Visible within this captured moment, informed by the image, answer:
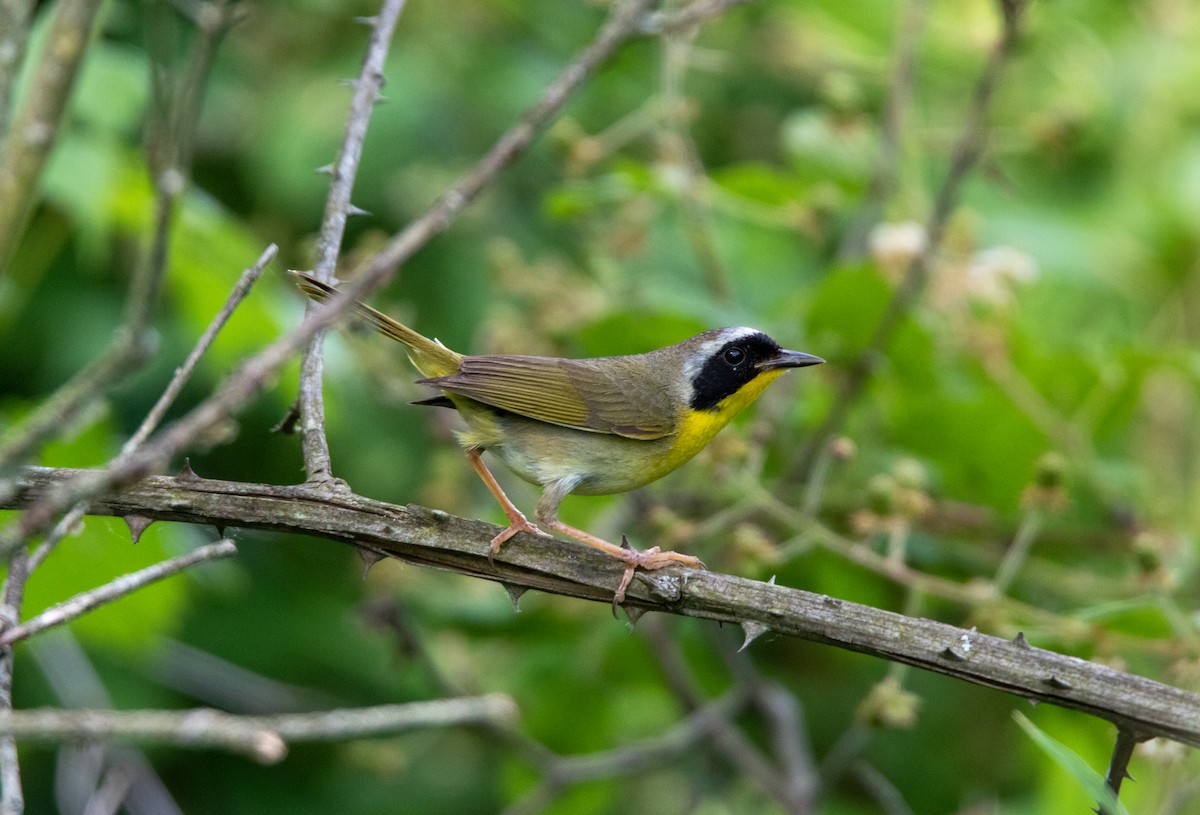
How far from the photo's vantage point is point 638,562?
2.50m

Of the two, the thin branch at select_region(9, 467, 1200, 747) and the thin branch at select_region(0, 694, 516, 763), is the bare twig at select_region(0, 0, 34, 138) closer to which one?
the thin branch at select_region(9, 467, 1200, 747)

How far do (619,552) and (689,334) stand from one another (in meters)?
1.54

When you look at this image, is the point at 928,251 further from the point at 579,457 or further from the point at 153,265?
the point at 153,265

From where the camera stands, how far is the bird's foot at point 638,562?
7.91 ft

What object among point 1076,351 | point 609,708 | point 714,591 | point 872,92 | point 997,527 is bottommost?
point 609,708

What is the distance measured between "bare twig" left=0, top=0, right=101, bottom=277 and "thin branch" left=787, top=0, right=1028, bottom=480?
2.24 metres

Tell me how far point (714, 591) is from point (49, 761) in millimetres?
4235

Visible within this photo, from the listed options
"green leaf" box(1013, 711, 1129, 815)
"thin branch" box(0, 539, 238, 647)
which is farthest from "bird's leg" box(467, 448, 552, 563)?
"green leaf" box(1013, 711, 1129, 815)

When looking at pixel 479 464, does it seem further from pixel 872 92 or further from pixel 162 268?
pixel 872 92

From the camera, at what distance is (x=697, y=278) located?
553cm

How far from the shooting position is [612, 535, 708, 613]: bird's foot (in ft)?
7.91

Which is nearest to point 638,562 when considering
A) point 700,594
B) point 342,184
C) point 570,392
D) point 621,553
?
point 700,594

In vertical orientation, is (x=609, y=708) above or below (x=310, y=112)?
below

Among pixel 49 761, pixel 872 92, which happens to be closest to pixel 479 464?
pixel 49 761
